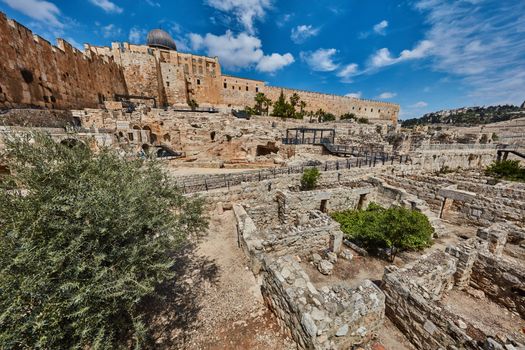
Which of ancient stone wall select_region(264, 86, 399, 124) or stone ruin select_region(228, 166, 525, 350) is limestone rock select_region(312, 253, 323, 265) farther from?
ancient stone wall select_region(264, 86, 399, 124)

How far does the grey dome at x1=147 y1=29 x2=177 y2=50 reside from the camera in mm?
40550

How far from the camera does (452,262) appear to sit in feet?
17.9

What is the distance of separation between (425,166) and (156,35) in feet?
175

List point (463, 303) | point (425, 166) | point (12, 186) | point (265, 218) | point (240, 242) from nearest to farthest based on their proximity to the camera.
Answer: point (12, 186), point (463, 303), point (240, 242), point (265, 218), point (425, 166)

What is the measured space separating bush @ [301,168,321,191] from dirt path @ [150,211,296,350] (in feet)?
22.4

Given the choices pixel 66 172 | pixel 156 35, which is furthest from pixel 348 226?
pixel 156 35

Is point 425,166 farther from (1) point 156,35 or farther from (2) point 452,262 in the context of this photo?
(1) point 156,35

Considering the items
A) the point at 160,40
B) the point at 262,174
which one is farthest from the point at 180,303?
the point at 160,40

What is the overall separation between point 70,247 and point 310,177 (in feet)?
35.0

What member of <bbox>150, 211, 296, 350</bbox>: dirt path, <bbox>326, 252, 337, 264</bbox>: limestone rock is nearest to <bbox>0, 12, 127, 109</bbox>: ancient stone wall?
<bbox>150, 211, 296, 350</bbox>: dirt path

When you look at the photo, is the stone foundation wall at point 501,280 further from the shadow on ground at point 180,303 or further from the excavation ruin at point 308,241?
the shadow on ground at point 180,303

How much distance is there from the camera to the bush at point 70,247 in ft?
7.59

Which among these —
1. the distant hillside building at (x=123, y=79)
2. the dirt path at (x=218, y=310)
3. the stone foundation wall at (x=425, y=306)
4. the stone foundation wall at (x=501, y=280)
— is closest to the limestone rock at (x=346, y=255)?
the stone foundation wall at (x=425, y=306)

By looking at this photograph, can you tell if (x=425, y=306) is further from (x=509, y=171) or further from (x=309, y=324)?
(x=509, y=171)
